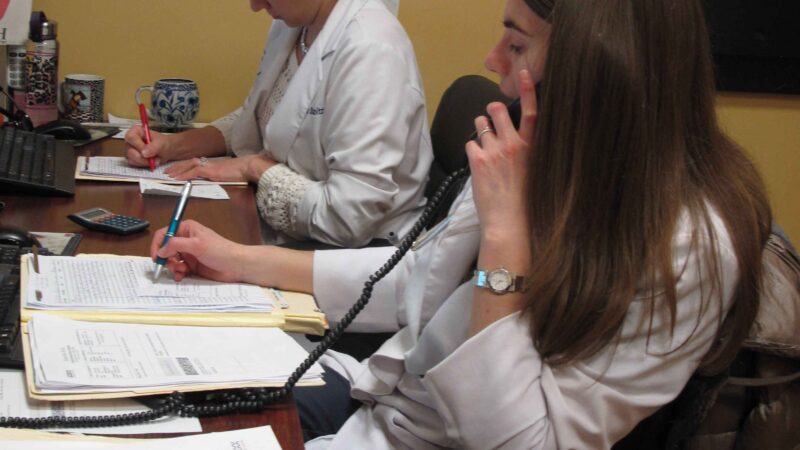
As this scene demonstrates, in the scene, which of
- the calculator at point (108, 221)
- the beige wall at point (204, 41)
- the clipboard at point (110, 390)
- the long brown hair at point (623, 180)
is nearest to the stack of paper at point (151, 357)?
the clipboard at point (110, 390)

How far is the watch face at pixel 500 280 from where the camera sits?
1029 millimetres

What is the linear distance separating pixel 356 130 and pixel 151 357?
849 mm

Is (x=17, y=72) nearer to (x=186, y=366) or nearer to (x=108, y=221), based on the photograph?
(x=108, y=221)

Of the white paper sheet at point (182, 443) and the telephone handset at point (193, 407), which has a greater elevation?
the white paper sheet at point (182, 443)

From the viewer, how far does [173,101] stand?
226 cm

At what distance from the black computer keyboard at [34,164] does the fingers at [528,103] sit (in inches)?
36.8

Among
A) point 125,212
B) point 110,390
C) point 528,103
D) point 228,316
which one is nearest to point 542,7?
point 528,103

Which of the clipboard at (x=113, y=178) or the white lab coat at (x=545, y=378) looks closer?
the white lab coat at (x=545, y=378)

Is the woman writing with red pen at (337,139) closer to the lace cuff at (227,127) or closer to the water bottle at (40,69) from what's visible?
the lace cuff at (227,127)

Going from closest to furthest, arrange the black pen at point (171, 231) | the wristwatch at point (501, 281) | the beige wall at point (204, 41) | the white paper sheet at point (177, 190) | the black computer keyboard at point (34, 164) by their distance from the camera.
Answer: the wristwatch at point (501, 281)
the black pen at point (171, 231)
the black computer keyboard at point (34, 164)
the white paper sheet at point (177, 190)
the beige wall at point (204, 41)

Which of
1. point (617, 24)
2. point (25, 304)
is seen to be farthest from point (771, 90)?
point (25, 304)

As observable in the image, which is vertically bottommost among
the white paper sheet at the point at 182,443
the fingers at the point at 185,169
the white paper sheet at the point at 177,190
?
the fingers at the point at 185,169

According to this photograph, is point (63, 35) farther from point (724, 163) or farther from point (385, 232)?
point (724, 163)

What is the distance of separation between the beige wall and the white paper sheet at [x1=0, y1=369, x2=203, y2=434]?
167 cm
